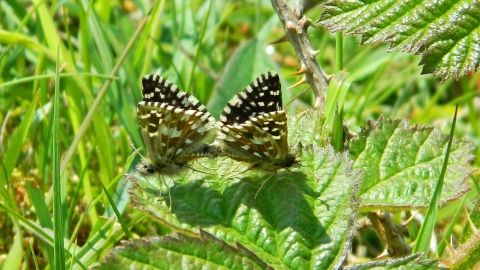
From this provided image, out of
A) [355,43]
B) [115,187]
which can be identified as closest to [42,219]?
[115,187]

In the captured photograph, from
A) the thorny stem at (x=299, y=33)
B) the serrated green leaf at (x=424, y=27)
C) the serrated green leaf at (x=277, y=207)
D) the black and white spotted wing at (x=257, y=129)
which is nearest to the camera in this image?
the serrated green leaf at (x=277, y=207)

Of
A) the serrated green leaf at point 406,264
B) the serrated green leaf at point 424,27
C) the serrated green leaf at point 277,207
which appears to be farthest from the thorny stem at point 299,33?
the serrated green leaf at point 406,264

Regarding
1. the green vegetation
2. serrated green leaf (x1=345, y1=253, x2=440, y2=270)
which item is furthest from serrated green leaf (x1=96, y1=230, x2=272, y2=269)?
serrated green leaf (x1=345, y1=253, x2=440, y2=270)

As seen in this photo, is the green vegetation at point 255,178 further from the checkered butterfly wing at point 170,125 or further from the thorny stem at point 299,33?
the checkered butterfly wing at point 170,125

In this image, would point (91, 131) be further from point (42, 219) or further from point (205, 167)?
point (205, 167)

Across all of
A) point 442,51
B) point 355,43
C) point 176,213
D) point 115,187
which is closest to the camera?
point 176,213

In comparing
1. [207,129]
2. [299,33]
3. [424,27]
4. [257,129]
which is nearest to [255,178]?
[257,129]

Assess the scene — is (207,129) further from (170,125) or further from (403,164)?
(403,164)

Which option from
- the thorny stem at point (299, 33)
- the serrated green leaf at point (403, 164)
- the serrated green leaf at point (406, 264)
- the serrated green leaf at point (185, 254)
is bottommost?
the serrated green leaf at point (185, 254)
